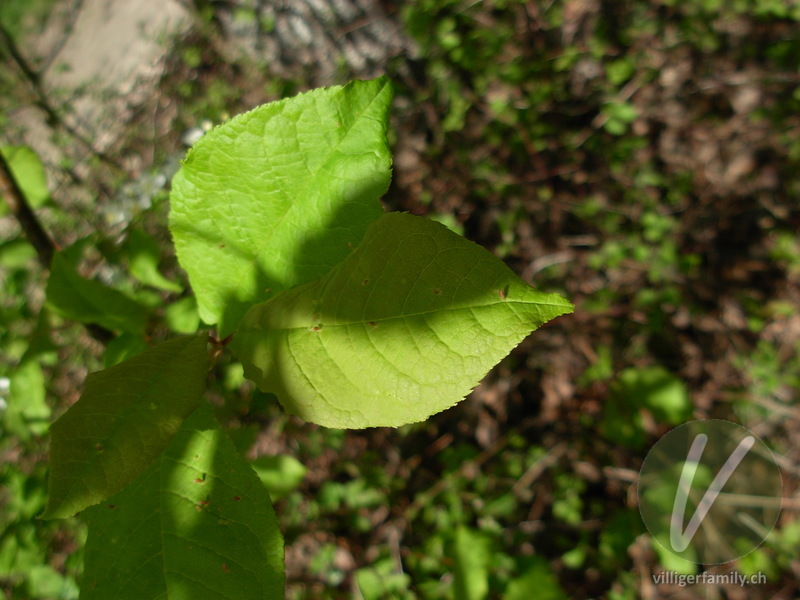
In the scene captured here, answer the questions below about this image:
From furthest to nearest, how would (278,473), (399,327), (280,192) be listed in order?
(278,473), (280,192), (399,327)

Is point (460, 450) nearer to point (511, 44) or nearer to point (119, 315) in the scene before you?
point (119, 315)

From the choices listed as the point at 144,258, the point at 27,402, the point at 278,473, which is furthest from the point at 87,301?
the point at 278,473

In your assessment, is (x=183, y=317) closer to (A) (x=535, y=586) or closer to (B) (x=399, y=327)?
(B) (x=399, y=327)

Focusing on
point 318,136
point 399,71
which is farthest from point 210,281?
point 399,71

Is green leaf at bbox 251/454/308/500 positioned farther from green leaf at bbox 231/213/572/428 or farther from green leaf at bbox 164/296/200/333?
green leaf at bbox 231/213/572/428

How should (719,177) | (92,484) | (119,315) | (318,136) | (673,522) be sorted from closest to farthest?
(92,484) → (318,136) → (119,315) → (673,522) → (719,177)
